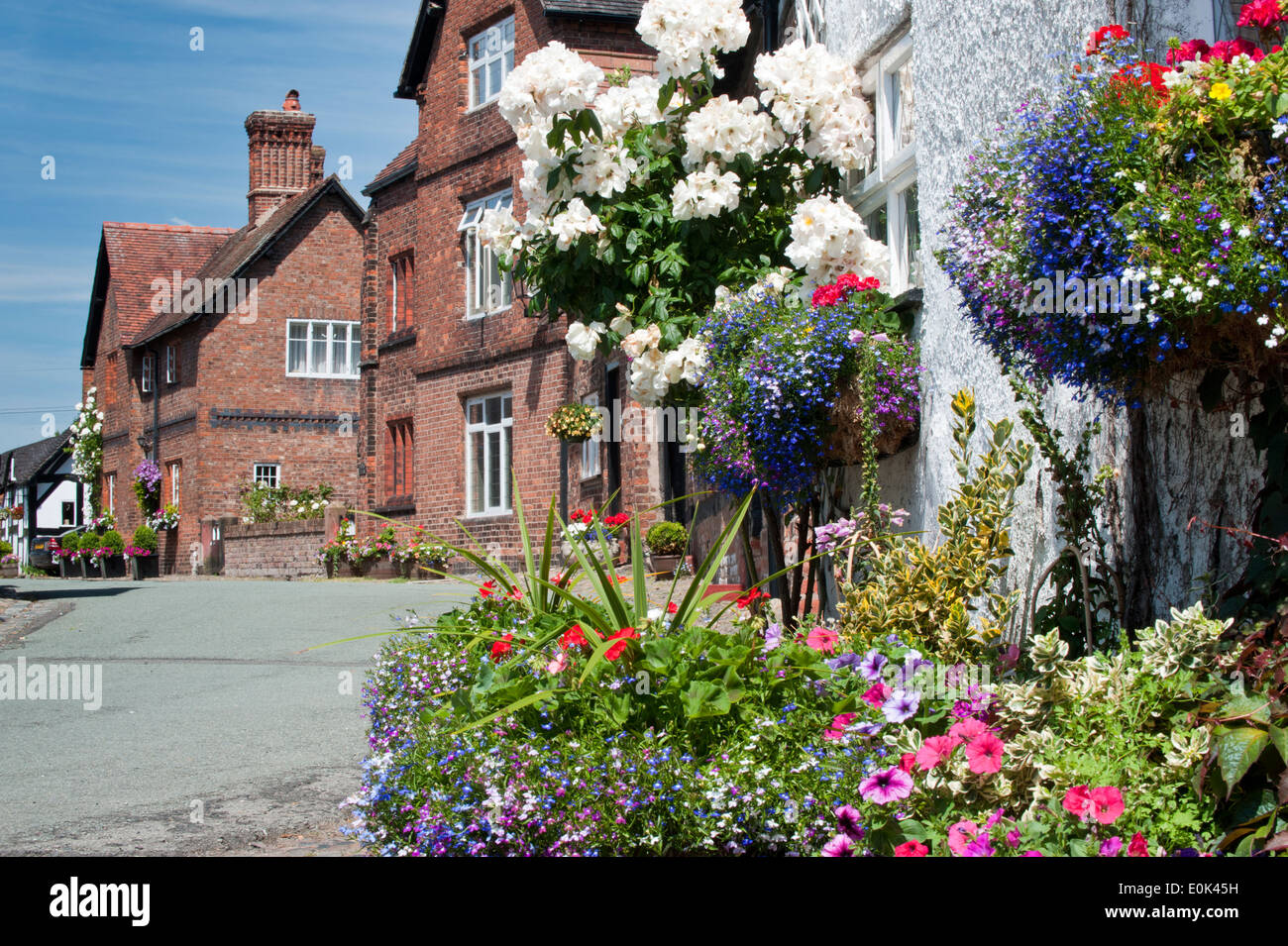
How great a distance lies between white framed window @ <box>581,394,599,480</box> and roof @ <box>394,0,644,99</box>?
18.5 feet

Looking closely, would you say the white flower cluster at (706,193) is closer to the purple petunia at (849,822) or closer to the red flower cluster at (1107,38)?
the red flower cluster at (1107,38)

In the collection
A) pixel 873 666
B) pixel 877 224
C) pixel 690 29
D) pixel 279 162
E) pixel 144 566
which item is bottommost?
pixel 144 566

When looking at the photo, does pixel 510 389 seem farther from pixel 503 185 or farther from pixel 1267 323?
pixel 1267 323

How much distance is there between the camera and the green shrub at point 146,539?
104 ft

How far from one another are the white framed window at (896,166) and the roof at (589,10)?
11.4m

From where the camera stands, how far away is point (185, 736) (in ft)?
22.5

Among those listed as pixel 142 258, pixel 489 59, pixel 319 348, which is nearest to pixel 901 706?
pixel 489 59

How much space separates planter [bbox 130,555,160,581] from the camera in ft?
105

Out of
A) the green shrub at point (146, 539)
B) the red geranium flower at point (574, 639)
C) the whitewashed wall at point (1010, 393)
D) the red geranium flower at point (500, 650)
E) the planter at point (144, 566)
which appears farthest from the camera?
the planter at point (144, 566)

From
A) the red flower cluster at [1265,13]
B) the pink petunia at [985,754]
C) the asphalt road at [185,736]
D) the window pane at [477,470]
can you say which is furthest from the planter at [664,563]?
the pink petunia at [985,754]

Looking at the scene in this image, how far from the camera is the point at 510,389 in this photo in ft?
65.8

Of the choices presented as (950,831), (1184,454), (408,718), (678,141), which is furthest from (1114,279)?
(678,141)

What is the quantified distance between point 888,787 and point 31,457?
220ft

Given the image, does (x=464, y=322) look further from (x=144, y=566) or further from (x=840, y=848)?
(x=840, y=848)
